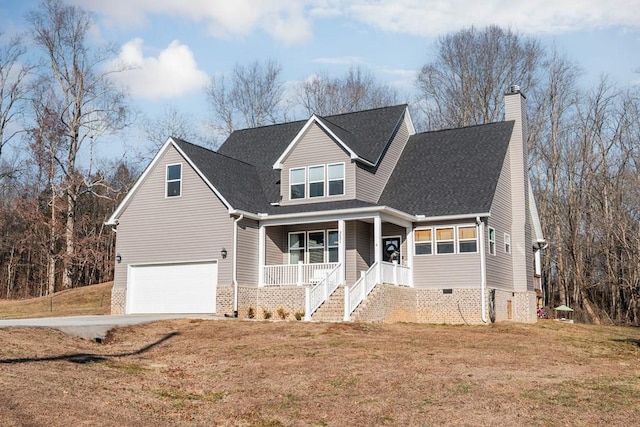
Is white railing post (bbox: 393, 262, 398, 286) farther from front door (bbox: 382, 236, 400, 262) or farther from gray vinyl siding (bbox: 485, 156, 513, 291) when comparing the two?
gray vinyl siding (bbox: 485, 156, 513, 291)

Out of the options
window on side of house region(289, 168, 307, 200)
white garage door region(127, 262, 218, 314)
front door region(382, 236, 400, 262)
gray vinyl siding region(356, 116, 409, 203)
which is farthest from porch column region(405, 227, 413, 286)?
white garage door region(127, 262, 218, 314)

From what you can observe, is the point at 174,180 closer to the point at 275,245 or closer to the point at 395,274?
the point at 275,245

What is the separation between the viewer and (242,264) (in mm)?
25625

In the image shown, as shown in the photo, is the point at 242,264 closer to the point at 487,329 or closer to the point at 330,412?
the point at 487,329

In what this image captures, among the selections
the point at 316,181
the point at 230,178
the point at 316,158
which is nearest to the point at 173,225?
the point at 230,178

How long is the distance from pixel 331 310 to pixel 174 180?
27.6 ft

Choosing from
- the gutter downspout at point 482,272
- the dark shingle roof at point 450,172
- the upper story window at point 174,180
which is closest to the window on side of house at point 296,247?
the dark shingle roof at point 450,172

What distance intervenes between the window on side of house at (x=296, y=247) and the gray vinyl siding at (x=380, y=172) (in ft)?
9.65

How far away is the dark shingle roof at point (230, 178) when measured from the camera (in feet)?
86.1

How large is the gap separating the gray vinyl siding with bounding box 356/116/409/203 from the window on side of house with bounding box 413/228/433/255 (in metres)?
2.32

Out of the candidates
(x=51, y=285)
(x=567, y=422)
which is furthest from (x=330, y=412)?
(x=51, y=285)

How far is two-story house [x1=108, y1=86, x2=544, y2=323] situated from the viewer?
2516 cm

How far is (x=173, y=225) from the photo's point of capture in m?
26.8

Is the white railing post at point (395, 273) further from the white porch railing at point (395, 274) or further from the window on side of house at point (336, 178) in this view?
the window on side of house at point (336, 178)
